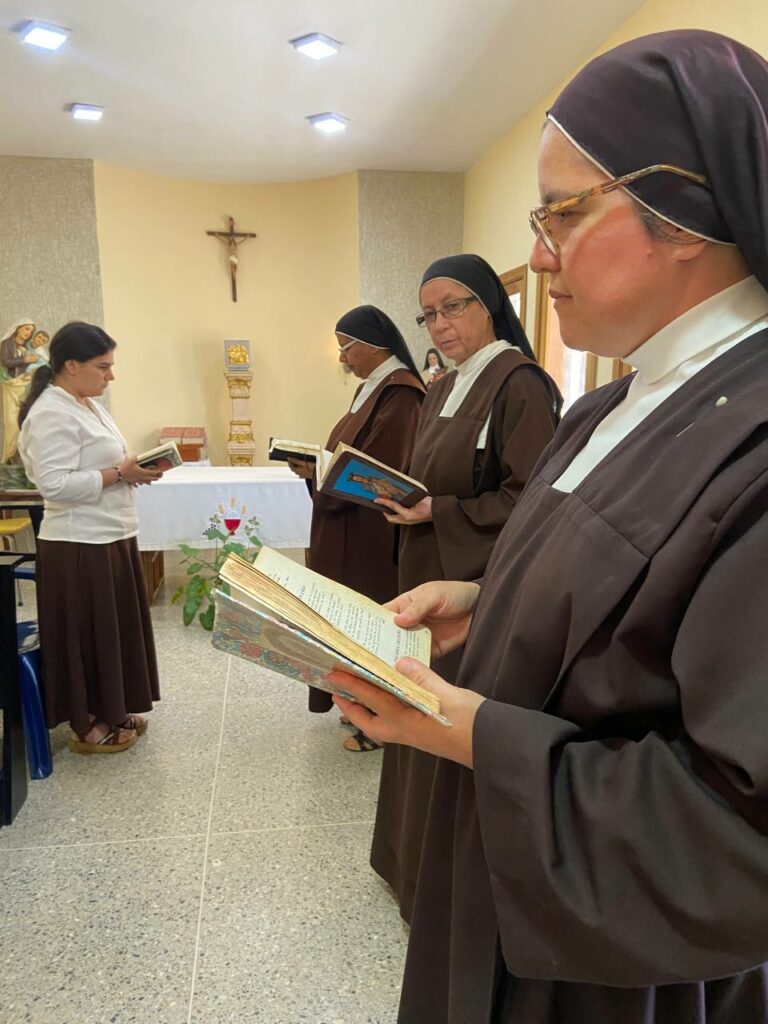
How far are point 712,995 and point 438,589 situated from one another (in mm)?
556

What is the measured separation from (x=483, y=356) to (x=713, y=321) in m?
1.11

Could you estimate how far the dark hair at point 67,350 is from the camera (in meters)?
2.10

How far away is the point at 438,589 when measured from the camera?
0.97 meters

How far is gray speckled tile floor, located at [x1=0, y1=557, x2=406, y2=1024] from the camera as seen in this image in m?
1.37

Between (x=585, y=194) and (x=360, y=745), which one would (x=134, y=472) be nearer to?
(x=360, y=745)

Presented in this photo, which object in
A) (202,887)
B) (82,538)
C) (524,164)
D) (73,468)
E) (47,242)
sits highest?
(524,164)

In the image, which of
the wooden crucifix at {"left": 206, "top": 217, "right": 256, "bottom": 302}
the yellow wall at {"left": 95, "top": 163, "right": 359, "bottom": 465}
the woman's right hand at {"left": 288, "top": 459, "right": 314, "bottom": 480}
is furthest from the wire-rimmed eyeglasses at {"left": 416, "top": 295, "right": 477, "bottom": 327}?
the wooden crucifix at {"left": 206, "top": 217, "right": 256, "bottom": 302}

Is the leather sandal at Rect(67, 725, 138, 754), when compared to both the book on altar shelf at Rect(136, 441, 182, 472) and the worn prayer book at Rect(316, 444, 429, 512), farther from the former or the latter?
the worn prayer book at Rect(316, 444, 429, 512)

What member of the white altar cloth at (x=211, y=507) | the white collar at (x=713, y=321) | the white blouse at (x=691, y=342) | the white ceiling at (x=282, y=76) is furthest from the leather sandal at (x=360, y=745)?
the white ceiling at (x=282, y=76)

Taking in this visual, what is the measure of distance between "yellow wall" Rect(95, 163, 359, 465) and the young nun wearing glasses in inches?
116

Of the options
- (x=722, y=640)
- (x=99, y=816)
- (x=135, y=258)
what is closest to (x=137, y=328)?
(x=135, y=258)

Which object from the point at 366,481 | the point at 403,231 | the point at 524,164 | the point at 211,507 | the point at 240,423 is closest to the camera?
the point at 366,481

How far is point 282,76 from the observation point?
331 centimetres

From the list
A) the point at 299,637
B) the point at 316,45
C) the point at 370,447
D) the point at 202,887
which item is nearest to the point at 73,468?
the point at 370,447
